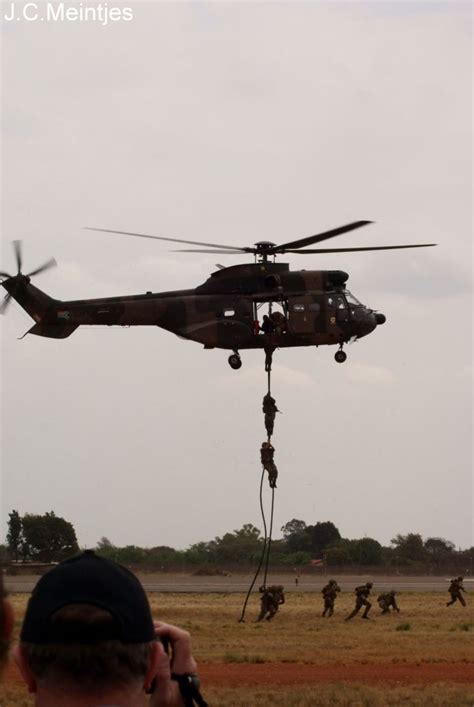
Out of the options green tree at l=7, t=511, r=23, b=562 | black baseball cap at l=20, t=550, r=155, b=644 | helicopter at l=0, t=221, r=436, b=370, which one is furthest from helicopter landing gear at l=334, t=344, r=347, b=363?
green tree at l=7, t=511, r=23, b=562

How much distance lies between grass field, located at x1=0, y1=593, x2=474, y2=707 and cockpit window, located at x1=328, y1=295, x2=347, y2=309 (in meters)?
8.40

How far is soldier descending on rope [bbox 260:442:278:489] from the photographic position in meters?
26.0

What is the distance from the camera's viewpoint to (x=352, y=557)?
379 feet

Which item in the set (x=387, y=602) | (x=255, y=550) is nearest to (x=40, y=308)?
(x=387, y=602)

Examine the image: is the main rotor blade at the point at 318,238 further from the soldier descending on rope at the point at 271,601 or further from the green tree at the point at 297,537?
the green tree at the point at 297,537

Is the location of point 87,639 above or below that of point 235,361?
below

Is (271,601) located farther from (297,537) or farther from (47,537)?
(297,537)

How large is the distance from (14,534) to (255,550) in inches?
1966

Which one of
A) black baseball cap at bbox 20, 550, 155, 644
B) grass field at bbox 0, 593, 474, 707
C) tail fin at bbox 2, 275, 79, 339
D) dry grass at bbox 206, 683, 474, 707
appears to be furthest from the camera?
tail fin at bbox 2, 275, 79, 339

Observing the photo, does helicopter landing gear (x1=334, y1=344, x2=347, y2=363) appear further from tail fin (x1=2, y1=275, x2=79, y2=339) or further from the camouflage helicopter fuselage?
tail fin (x1=2, y1=275, x2=79, y2=339)

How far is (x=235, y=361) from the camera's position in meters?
29.9

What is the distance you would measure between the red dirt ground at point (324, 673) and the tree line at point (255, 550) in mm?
51259

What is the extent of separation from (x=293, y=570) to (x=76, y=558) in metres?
95.8

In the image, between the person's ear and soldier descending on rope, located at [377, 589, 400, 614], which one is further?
soldier descending on rope, located at [377, 589, 400, 614]
